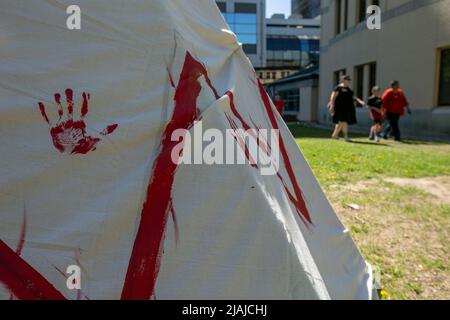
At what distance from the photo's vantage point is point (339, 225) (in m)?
2.50

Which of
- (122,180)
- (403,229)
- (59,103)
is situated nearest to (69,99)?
(59,103)

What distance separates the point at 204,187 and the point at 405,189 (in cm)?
447

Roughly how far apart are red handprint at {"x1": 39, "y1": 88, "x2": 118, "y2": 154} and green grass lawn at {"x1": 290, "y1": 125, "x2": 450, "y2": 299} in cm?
213

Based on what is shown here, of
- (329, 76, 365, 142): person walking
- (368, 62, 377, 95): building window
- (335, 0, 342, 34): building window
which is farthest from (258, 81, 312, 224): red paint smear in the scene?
(335, 0, 342, 34): building window

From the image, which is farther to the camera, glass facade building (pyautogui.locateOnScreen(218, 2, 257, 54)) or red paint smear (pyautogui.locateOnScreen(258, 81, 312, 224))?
glass facade building (pyautogui.locateOnScreen(218, 2, 257, 54))

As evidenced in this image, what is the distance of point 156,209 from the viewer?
1.62 m

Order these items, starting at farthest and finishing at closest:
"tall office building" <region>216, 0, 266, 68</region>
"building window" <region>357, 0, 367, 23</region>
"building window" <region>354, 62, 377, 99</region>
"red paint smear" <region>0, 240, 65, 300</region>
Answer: "tall office building" <region>216, 0, 266, 68</region> < "building window" <region>357, 0, 367, 23</region> < "building window" <region>354, 62, 377, 99</region> < "red paint smear" <region>0, 240, 65, 300</region>

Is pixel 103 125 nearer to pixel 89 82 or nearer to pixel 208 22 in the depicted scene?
pixel 89 82

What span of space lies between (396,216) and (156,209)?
133 inches

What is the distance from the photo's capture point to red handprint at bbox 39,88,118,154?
65.4 inches

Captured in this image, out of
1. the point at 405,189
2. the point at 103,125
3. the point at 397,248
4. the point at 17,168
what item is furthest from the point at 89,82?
the point at 405,189

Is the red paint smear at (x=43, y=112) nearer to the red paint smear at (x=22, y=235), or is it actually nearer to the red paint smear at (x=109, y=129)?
the red paint smear at (x=109, y=129)

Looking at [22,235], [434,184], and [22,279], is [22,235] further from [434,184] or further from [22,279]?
[434,184]

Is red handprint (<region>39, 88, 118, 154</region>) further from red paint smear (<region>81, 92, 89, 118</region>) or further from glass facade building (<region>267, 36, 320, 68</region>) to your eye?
glass facade building (<region>267, 36, 320, 68</region>)
